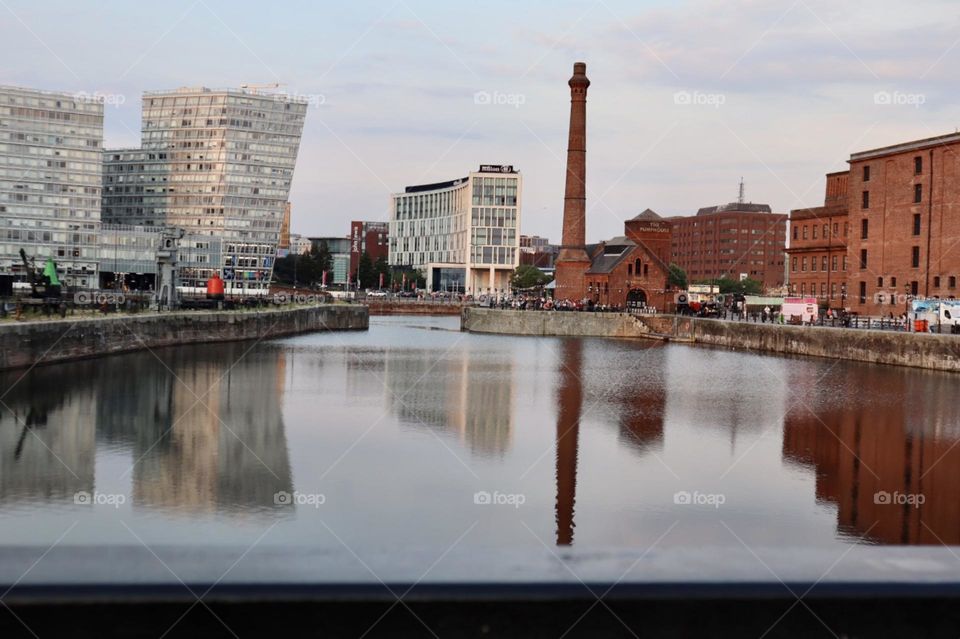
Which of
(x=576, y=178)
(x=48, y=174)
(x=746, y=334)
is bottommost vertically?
(x=746, y=334)

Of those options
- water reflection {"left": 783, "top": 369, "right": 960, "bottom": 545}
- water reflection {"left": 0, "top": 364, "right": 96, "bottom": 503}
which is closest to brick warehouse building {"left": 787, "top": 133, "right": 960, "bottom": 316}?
water reflection {"left": 783, "top": 369, "right": 960, "bottom": 545}

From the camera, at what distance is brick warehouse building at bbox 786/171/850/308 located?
266ft

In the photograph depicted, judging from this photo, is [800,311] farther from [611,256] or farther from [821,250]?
[611,256]

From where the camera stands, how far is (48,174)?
127 m

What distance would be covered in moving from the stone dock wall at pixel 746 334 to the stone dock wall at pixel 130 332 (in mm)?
21174

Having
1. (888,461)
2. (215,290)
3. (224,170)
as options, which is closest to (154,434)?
(888,461)

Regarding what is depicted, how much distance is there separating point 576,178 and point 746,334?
98.8ft

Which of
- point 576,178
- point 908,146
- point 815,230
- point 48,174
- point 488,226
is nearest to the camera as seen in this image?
point 908,146

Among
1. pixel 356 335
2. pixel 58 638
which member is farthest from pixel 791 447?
pixel 356 335

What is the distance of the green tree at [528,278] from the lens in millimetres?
175250

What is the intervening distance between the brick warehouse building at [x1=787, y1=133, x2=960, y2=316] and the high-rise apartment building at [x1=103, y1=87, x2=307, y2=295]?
4009 inches

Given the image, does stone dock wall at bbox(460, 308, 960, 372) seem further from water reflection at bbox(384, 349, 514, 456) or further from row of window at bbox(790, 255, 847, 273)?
water reflection at bbox(384, 349, 514, 456)

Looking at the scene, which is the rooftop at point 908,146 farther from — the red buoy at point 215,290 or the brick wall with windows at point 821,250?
the red buoy at point 215,290

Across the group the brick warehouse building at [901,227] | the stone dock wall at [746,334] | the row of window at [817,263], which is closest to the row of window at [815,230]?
the row of window at [817,263]
